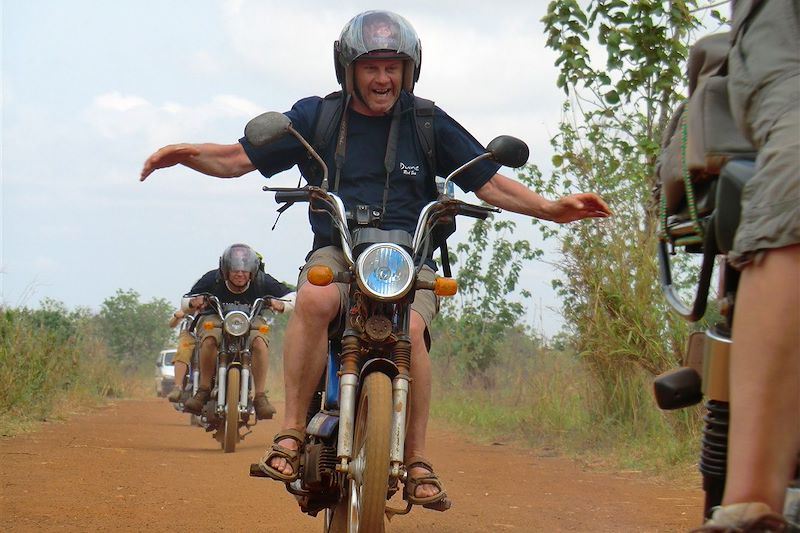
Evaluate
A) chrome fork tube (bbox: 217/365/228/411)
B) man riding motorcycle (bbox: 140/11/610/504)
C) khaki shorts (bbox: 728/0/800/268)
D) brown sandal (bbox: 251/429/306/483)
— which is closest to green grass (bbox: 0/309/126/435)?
chrome fork tube (bbox: 217/365/228/411)

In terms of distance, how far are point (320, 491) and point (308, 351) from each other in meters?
0.55

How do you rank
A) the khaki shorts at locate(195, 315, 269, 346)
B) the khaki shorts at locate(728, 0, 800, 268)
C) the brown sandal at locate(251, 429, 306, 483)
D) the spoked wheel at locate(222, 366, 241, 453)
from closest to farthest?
the khaki shorts at locate(728, 0, 800, 268)
the brown sandal at locate(251, 429, 306, 483)
the spoked wheel at locate(222, 366, 241, 453)
the khaki shorts at locate(195, 315, 269, 346)

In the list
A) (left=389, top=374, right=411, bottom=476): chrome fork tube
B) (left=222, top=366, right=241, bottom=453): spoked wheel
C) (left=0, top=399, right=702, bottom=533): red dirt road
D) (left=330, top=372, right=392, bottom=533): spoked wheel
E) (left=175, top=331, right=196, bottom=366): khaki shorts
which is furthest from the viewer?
(left=175, top=331, right=196, bottom=366): khaki shorts

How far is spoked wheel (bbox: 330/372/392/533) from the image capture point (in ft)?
13.7

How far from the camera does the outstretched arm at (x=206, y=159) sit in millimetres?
5109

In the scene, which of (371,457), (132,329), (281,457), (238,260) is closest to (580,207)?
(371,457)

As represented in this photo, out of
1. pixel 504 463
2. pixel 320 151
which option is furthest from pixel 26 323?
pixel 320 151

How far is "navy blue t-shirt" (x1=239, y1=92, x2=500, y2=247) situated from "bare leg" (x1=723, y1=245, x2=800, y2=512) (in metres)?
3.01

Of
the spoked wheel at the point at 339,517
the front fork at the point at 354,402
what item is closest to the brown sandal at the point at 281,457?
the spoked wheel at the point at 339,517

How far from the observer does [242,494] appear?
7203 millimetres

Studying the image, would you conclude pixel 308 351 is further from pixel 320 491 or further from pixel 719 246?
pixel 719 246

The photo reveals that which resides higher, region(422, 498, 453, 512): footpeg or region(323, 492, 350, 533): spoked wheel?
region(422, 498, 453, 512): footpeg

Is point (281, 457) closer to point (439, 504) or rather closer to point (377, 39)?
point (439, 504)

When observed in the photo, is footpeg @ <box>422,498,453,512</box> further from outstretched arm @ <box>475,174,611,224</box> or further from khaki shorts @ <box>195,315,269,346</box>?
khaki shorts @ <box>195,315,269,346</box>
